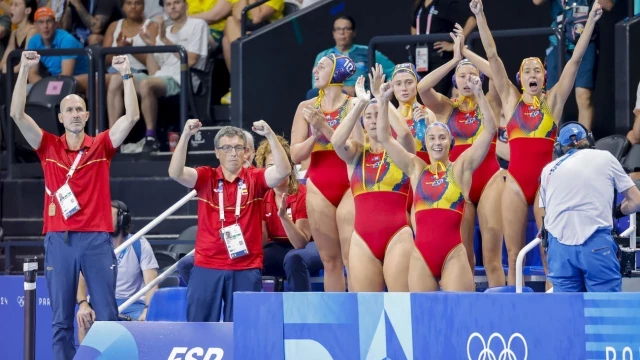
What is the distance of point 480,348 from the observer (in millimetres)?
5691

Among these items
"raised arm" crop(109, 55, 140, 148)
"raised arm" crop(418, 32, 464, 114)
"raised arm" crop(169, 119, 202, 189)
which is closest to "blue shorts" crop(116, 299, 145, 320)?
"raised arm" crop(169, 119, 202, 189)

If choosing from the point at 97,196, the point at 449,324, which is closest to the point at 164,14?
the point at 97,196

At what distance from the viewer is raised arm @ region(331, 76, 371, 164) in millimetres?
7043

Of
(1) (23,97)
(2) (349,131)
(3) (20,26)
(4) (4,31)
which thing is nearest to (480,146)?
(2) (349,131)

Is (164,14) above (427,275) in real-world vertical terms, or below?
above

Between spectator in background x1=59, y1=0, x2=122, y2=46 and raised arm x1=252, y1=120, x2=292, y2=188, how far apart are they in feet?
16.0

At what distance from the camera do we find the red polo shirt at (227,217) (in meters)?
7.12

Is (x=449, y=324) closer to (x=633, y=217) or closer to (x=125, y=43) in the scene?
(x=633, y=217)

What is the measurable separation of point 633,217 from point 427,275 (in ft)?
4.73

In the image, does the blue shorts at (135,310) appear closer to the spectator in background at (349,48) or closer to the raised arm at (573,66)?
the spectator in background at (349,48)

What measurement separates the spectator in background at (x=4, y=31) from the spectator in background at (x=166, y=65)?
1686mm

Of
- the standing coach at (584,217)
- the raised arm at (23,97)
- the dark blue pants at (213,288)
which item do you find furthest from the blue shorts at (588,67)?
the raised arm at (23,97)

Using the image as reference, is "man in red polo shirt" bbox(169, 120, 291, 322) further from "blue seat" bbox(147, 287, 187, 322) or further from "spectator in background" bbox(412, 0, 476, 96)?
"spectator in background" bbox(412, 0, 476, 96)

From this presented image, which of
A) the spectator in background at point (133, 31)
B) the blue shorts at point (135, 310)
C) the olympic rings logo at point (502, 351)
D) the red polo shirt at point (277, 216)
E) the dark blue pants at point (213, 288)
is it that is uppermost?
the spectator in background at point (133, 31)
